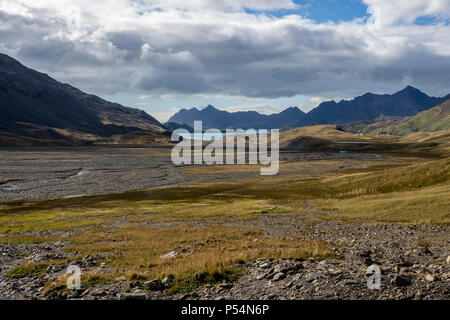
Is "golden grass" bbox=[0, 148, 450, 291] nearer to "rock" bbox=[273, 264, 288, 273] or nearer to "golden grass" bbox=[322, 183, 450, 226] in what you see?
"golden grass" bbox=[322, 183, 450, 226]

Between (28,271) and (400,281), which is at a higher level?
(400,281)

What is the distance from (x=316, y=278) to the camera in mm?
14484

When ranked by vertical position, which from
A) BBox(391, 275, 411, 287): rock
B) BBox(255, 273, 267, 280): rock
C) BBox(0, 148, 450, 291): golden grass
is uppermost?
BBox(391, 275, 411, 287): rock

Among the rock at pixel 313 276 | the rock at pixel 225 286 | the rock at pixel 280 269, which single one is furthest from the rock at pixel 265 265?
the rock at pixel 313 276

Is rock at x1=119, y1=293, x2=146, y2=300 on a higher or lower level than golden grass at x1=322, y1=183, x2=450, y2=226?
→ higher

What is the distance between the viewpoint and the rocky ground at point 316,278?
43.2ft

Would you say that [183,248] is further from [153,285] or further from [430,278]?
[430,278]

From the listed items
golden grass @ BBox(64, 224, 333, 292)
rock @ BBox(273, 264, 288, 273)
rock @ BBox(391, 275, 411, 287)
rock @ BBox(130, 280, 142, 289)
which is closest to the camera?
rock @ BBox(391, 275, 411, 287)

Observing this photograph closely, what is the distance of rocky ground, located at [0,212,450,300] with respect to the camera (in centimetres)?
1318

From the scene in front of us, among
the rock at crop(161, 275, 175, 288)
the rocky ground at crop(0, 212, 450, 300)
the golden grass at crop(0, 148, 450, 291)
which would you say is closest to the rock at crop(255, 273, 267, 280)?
the rocky ground at crop(0, 212, 450, 300)

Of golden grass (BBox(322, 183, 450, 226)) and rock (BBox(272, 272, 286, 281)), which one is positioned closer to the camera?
rock (BBox(272, 272, 286, 281))

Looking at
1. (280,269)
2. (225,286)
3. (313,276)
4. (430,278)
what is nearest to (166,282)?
(225,286)

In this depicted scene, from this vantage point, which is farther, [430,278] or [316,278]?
[316,278]
